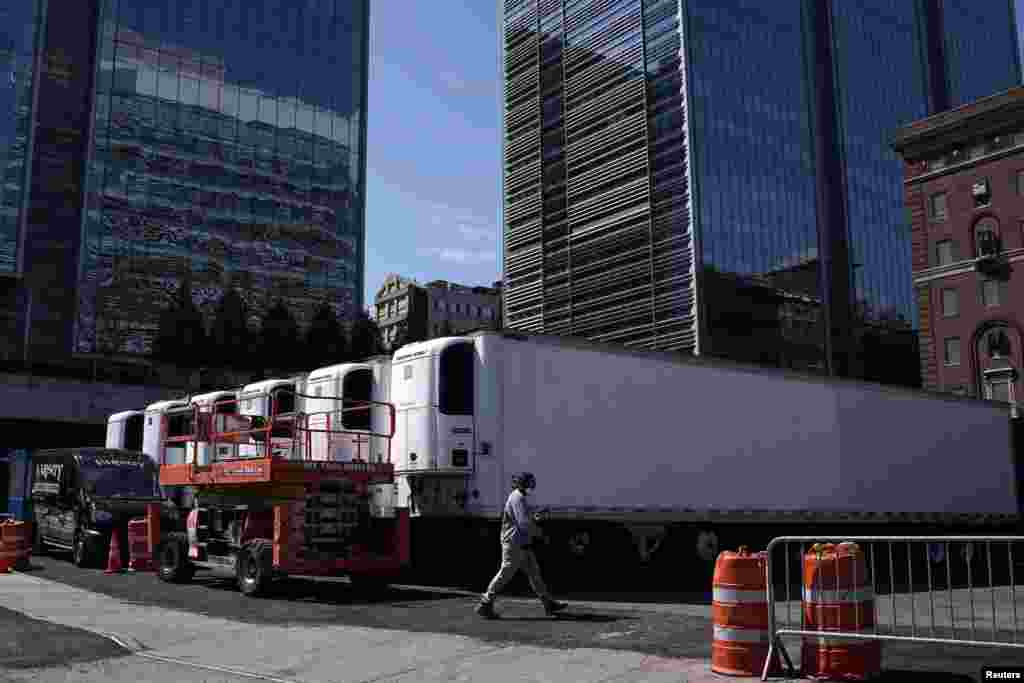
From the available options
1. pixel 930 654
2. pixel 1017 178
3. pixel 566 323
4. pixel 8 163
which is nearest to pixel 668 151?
pixel 566 323

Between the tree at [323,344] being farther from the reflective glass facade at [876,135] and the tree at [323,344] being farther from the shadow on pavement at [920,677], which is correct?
the shadow on pavement at [920,677]

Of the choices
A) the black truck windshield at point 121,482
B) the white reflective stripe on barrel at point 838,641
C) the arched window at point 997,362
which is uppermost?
the arched window at point 997,362

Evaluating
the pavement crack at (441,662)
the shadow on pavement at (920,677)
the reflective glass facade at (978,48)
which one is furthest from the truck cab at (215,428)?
the reflective glass facade at (978,48)

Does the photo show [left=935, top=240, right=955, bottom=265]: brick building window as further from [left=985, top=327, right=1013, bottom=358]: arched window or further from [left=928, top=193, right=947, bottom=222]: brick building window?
[left=985, top=327, right=1013, bottom=358]: arched window

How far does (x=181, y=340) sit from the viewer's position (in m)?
68.8

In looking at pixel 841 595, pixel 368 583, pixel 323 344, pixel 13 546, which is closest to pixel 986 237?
pixel 323 344

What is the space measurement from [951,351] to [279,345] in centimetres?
4665

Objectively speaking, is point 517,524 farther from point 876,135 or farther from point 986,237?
point 876,135

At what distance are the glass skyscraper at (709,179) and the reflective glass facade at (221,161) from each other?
25.3 meters

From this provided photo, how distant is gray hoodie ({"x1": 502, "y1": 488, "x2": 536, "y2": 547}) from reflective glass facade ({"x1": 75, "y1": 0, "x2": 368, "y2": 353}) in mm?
97976

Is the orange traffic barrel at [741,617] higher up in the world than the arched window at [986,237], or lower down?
lower down

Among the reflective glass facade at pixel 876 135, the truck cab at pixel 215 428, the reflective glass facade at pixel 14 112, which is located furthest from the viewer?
the reflective glass facade at pixel 876 135

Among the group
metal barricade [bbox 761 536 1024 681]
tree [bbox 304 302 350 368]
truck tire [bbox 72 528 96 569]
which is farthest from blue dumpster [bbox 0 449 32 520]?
tree [bbox 304 302 350 368]

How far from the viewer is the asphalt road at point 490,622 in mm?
9125
